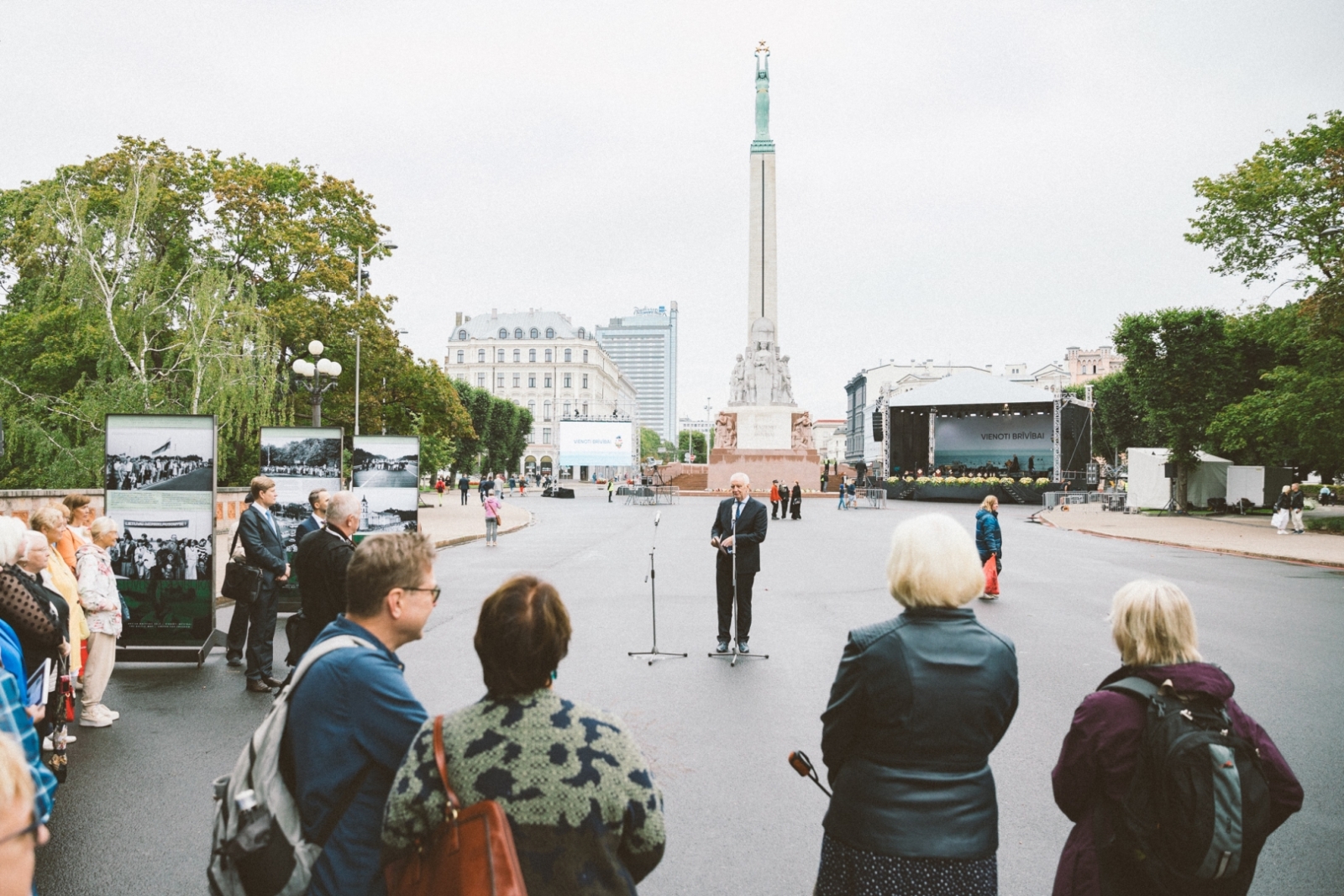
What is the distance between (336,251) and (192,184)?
197 inches

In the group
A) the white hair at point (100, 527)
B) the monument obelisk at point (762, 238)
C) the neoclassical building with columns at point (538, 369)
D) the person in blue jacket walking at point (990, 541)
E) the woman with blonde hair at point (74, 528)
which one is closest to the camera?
the white hair at point (100, 527)

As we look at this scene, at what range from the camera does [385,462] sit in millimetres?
13930

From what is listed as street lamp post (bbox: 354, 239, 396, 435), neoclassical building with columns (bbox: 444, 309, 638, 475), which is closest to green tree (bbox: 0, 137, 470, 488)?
street lamp post (bbox: 354, 239, 396, 435)

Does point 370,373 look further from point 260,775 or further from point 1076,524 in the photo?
point 260,775

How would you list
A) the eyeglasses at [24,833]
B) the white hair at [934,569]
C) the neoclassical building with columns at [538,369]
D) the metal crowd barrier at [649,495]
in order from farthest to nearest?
the neoclassical building with columns at [538,369], the metal crowd barrier at [649,495], the white hair at [934,569], the eyeglasses at [24,833]

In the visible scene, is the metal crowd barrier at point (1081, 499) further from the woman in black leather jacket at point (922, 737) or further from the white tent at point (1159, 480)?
the woman in black leather jacket at point (922, 737)

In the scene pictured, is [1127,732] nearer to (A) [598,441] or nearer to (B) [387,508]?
(B) [387,508]

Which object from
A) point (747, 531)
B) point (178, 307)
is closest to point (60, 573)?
point (747, 531)

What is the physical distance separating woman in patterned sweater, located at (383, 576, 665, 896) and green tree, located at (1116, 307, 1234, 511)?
137ft

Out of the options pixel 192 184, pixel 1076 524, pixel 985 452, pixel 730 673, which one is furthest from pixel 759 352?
pixel 730 673

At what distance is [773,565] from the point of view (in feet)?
56.0

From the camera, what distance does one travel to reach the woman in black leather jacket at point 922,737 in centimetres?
251

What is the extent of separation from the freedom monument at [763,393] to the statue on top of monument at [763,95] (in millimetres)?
62

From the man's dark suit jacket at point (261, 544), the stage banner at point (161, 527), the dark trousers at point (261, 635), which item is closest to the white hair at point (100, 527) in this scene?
the man's dark suit jacket at point (261, 544)
